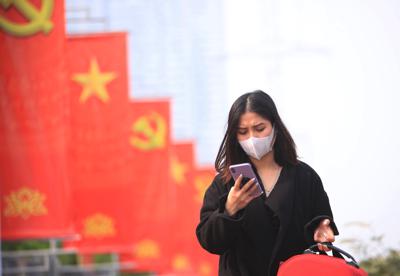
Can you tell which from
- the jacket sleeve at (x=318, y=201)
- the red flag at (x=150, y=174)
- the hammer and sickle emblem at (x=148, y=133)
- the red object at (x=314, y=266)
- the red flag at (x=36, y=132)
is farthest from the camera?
the hammer and sickle emblem at (x=148, y=133)

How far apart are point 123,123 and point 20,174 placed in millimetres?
2558

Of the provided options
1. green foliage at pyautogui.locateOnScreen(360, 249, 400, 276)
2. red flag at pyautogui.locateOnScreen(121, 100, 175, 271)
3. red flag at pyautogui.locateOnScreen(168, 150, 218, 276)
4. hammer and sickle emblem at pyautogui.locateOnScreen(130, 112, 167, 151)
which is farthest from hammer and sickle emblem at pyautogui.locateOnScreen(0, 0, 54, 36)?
red flag at pyautogui.locateOnScreen(168, 150, 218, 276)

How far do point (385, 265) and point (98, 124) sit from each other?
3176 millimetres

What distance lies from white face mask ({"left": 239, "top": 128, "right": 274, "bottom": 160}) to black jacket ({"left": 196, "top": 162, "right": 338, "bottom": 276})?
0.11m

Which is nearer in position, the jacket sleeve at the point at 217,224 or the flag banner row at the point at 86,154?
the jacket sleeve at the point at 217,224

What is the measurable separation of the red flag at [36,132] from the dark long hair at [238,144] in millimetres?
3177

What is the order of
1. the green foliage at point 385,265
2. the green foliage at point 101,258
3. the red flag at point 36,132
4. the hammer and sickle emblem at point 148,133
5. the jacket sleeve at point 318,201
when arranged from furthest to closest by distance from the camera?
the green foliage at point 101,258 → the hammer and sickle emblem at point 148,133 → the green foliage at point 385,265 → the red flag at point 36,132 → the jacket sleeve at point 318,201

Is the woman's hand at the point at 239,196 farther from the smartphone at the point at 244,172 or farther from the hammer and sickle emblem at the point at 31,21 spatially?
the hammer and sickle emblem at the point at 31,21

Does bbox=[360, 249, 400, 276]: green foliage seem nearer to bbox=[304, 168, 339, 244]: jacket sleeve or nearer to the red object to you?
bbox=[304, 168, 339, 244]: jacket sleeve

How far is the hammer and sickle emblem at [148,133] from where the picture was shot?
10.3 meters

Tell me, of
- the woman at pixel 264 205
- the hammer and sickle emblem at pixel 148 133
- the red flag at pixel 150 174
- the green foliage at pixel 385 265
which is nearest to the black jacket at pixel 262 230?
the woman at pixel 264 205

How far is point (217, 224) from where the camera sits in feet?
8.53

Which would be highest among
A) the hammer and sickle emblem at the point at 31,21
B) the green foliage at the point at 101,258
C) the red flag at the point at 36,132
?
the hammer and sickle emblem at the point at 31,21

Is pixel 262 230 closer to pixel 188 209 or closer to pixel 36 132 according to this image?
pixel 36 132
